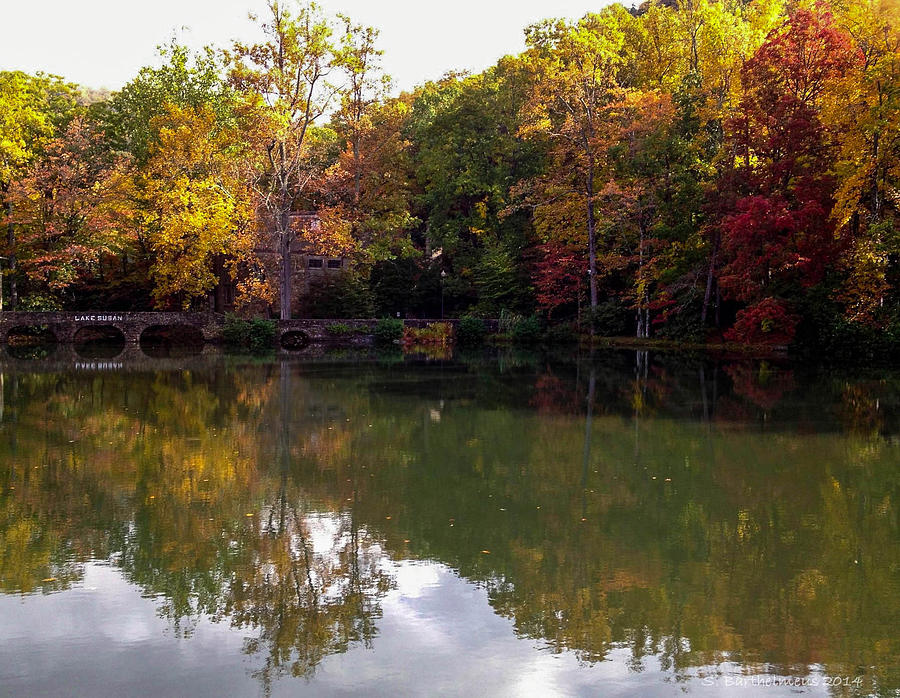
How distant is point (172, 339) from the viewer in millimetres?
44469

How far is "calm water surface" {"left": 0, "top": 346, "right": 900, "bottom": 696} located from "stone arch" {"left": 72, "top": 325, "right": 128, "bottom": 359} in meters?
20.0

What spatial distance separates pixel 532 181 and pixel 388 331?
1091 centimetres

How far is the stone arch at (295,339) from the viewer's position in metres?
41.6

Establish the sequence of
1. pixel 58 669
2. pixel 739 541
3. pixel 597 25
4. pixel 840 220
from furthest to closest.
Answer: pixel 597 25, pixel 840 220, pixel 739 541, pixel 58 669

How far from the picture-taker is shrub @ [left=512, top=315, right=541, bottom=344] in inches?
1647

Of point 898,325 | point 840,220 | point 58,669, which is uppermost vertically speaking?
point 840,220

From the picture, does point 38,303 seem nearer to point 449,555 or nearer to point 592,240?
point 592,240

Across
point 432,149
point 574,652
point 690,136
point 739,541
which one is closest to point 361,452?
point 739,541

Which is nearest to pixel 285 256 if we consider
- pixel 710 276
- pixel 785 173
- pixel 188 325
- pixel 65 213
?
pixel 188 325

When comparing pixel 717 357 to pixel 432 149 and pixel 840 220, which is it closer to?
pixel 840 220

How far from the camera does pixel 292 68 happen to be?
1523 inches

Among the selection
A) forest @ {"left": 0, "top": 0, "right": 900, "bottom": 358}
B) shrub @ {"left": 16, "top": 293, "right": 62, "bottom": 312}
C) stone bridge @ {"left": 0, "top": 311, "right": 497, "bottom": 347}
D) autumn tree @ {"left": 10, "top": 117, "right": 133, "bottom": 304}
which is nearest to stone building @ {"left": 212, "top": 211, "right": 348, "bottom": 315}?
forest @ {"left": 0, "top": 0, "right": 900, "bottom": 358}

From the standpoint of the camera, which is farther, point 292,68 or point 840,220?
point 292,68

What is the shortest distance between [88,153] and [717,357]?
3470cm
